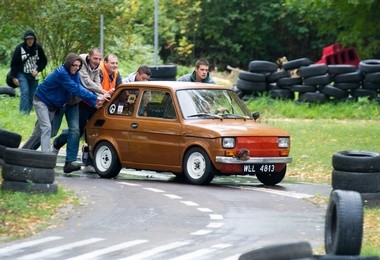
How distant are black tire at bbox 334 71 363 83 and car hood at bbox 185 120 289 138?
1496 centimetres

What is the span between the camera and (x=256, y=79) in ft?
117

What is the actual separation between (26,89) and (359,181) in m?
13.7

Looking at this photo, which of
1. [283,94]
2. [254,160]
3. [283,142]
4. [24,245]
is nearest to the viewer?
[24,245]

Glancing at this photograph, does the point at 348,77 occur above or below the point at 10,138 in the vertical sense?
above

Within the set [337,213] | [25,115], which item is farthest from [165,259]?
[25,115]

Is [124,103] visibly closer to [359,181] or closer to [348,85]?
[359,181]

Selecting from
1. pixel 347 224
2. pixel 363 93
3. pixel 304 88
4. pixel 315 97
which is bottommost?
pixel 347 224

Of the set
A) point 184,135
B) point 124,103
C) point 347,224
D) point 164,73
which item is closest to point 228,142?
point 184,135

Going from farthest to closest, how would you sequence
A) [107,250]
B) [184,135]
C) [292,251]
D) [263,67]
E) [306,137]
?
[263,67] < [306,137] < [184,135] < [107,250] < [292,251]

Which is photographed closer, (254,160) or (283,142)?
(254,160)

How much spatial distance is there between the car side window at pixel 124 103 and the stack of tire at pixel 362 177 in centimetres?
506

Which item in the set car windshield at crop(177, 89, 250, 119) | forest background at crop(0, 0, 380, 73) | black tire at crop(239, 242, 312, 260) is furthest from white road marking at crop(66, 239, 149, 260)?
forest background at crop(0, 0, 380, 73)

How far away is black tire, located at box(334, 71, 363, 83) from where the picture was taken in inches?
1372

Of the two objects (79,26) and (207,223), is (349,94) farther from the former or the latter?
(207,223)
